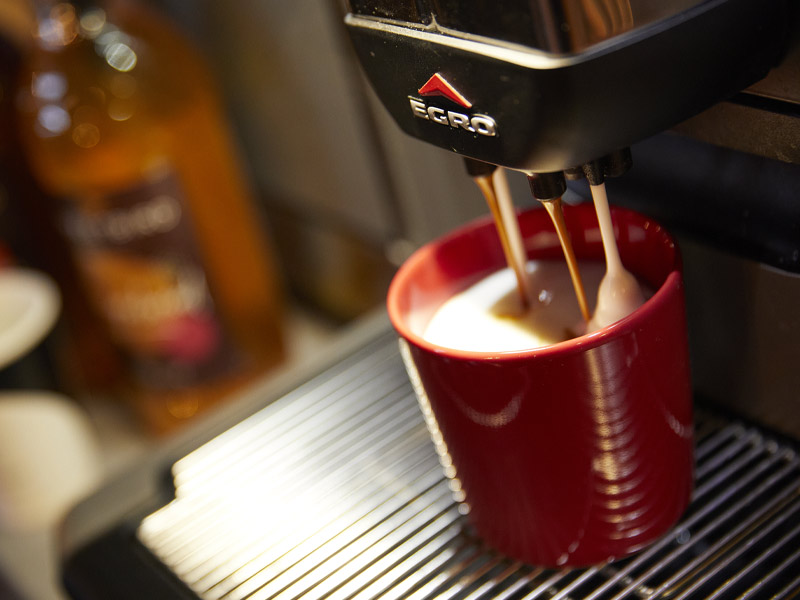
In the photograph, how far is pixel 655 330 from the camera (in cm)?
27

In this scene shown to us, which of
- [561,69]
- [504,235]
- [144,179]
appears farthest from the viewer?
[144,179]

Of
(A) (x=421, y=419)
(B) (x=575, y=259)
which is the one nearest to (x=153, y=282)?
(A) (x=421, y=419)

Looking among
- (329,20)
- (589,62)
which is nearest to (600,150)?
(589,62)

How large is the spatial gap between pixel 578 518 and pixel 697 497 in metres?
0.06

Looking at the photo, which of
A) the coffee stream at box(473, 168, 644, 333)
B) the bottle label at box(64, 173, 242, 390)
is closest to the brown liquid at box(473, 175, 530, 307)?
the coffee stream at box(473, 168, 644, 333)

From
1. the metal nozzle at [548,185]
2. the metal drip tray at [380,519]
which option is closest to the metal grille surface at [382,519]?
the metal drip tray at [380,519]

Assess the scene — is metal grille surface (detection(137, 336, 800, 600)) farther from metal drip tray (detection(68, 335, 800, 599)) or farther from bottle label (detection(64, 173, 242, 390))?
bottle label (detection(64, 173, 242, 390))

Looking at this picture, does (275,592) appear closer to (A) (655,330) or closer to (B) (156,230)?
(A) (655,330)

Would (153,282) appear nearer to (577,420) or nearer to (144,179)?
(144,179)

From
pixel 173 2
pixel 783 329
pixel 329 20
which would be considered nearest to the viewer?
pixel 783 329

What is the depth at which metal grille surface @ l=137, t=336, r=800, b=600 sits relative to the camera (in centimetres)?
30

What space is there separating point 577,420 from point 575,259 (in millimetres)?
54

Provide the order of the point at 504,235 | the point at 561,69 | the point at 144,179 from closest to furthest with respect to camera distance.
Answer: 1. the point at 561,69
2. the point at 504,235
3. the point at 144,179

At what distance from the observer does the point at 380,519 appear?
0.36 m
